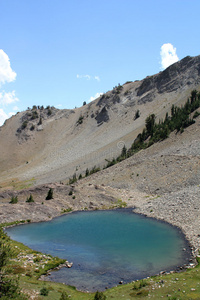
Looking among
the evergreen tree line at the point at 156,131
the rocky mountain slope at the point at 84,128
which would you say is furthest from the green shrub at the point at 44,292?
the rocky mountain slope at the point at 84,128

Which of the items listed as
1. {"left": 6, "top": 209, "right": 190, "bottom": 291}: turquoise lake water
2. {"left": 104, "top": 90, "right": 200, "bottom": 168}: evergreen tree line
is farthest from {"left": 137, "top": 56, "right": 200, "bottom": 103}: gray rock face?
{"left": 6, "top": 209, "right": 190, "bottom": 291}: turquoise lake water

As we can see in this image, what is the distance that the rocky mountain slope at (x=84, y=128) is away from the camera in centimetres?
10850

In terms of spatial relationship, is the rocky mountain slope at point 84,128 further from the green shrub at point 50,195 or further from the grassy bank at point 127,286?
the grassy bank at point 127,286

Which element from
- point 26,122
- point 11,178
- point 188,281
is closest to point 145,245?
point 188,281

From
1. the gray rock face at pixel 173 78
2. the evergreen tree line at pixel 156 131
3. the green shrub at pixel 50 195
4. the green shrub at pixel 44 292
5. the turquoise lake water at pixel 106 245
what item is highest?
the gray rock face at pixel 173 78

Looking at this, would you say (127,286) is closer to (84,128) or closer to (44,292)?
(44,292)

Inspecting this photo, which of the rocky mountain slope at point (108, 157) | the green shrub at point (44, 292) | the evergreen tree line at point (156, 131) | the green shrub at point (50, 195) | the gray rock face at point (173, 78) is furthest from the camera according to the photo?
the gray rock face at point (173, 78)

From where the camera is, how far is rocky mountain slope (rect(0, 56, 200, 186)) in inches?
4272

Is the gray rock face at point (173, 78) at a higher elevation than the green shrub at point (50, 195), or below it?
higher

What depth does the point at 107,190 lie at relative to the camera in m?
65.4

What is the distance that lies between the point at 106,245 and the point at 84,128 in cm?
11424

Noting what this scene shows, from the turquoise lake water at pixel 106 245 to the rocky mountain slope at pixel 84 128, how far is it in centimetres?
4730

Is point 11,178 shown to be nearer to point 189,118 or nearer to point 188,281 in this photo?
point 189,118

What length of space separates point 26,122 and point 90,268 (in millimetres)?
145614
